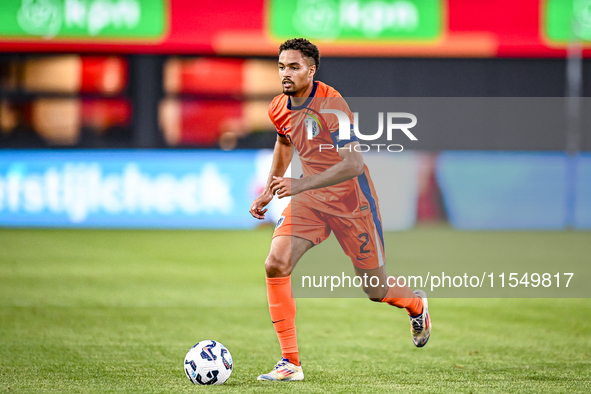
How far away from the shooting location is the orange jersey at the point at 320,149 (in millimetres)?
4520

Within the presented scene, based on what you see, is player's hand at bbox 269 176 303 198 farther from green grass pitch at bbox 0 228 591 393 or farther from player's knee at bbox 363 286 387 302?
green grass pitch at bbox 0 228 591 393

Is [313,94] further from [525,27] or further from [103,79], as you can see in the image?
[525,27]

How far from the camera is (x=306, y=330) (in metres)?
6.30

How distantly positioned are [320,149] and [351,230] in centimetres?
50

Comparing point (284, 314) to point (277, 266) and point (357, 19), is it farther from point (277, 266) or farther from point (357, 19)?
point (357, 19)

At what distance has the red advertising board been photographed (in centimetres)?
1533

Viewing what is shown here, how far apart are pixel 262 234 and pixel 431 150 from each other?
3645 millimetres

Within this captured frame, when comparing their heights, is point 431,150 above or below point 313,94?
below

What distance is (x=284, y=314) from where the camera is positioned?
4535 millimetres

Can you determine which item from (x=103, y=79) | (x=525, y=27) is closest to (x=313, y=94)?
(x=103, y=79)

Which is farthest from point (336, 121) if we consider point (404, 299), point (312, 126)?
point (404, 299)

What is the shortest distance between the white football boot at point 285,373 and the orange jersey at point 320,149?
89 cm

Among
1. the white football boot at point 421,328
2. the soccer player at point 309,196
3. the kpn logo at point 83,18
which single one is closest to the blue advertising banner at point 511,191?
the kpn logo at point 83,18

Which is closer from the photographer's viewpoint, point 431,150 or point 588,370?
point 588,370
